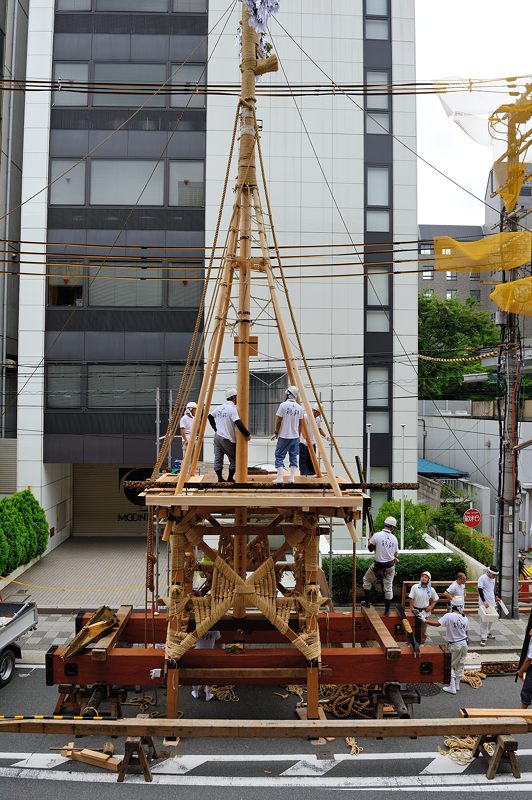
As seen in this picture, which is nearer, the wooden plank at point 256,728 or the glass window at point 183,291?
the wooden plank at point 256,728

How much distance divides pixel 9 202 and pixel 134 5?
8.65 m

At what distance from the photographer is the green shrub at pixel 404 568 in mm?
16531

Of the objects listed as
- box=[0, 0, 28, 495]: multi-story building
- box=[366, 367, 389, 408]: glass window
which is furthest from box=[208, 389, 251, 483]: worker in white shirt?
box=[0, 0, 28, 495]: multi-story building

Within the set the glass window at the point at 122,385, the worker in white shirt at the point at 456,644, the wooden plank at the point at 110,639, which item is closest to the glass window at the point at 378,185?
the glass window at the point at 122,385

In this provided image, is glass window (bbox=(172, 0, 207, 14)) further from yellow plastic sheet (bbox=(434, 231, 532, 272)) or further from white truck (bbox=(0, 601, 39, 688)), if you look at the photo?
white truck (bbox=(0, 601, 39, 688))

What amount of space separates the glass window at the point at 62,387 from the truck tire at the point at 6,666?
12474 mm

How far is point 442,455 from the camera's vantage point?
32844 mm

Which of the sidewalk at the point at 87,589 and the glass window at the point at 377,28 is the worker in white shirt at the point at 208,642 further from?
the glass window at the point at 377,28

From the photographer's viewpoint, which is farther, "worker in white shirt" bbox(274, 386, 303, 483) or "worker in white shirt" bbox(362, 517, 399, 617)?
"worker in white shirt" bbox(362, 517, 399, 617)

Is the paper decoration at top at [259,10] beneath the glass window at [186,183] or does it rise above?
beneath

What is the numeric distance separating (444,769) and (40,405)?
18.6m

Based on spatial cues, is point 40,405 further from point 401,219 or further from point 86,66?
point 401,219

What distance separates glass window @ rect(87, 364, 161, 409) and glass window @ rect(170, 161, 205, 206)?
618cm

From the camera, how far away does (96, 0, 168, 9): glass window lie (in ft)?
76.8
